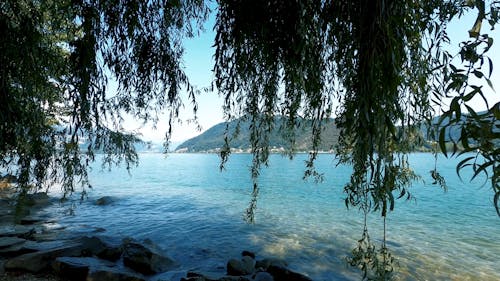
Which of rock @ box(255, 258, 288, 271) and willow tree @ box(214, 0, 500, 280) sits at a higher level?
willow tree @ box(214, 0, 500, 280)

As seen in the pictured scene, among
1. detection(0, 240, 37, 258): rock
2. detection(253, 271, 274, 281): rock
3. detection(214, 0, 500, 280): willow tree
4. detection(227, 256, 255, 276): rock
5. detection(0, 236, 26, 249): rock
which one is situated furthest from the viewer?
detection(0, 236, 26, 249): rock

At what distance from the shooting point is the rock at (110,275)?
24.6 feet

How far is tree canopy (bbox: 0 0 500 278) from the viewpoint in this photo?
1.80 m

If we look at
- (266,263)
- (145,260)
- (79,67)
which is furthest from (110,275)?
(79,67)

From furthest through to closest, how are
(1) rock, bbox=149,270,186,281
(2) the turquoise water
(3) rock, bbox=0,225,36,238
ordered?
(3) rock, bbox=0,225,36,238, (2) the turquoise water, (1) rock, bbox=149,270,186,281

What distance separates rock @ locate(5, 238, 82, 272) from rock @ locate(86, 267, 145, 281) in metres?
1.85

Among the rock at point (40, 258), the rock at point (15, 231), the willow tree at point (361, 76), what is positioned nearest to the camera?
the willow tree at point (361, 76)

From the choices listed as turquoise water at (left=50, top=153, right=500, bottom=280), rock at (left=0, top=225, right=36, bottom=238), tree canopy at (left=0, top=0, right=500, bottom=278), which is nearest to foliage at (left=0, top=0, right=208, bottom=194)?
tree canopy at (left=0, top=0, right=500, bottom=278)

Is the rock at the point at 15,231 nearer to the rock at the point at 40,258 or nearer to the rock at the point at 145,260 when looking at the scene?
the rock at the point at 40,258

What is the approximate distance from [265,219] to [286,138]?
46.8 feet

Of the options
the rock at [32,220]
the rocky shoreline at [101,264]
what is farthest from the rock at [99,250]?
the rock at [32,220]

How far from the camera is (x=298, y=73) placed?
247 centimetres

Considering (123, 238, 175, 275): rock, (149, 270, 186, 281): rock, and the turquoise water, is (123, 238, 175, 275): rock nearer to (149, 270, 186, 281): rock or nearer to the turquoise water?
(149, 270, 186, 281): rock

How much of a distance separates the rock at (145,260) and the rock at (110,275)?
0.98 m
